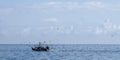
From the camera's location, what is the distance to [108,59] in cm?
12888

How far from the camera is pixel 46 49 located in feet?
596

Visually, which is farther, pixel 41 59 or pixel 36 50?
pixel 36 50

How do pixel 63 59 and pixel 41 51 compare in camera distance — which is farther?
pixel 41 51

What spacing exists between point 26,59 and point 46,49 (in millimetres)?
53221

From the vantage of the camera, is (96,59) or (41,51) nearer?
(96,59)

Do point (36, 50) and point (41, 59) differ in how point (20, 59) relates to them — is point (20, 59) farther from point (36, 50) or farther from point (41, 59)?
point (36, 50)

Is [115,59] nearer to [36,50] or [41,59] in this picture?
[41,59]

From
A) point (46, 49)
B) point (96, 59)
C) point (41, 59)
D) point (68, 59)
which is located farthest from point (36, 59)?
point (46, 49)

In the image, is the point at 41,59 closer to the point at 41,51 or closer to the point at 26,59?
the point at 26,59

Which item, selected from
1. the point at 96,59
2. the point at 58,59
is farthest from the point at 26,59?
the point at 96,59

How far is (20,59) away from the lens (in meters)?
129

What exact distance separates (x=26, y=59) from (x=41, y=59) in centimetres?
576

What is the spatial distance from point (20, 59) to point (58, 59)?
12683 mm

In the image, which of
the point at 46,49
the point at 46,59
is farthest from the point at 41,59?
the point at 46,49
